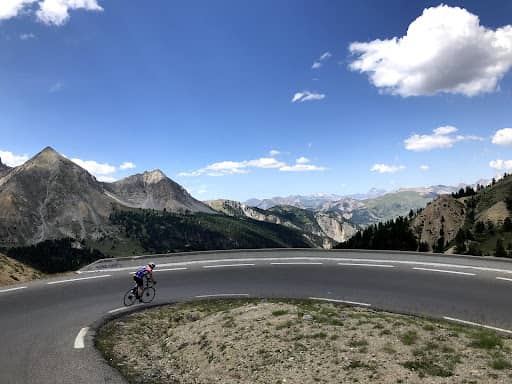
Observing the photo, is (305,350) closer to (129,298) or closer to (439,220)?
(129,298)

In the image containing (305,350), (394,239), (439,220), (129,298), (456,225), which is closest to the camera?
(305,350)

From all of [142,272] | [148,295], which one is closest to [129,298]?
[148,295]

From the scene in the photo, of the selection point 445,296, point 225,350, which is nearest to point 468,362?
point 225,350

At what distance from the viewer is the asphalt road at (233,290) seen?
11242mm

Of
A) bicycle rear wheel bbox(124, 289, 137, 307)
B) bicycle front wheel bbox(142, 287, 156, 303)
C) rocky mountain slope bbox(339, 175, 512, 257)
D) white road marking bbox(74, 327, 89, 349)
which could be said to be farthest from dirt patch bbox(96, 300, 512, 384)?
rocky mountain slope bbox(339, 175, 512, 257)

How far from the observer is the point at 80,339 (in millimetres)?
12766

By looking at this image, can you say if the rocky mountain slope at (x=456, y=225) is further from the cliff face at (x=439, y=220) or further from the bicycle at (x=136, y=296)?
the bicycle at (x=136, y=296)

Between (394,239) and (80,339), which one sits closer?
(80,339)

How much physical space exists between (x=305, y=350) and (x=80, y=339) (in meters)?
7.87

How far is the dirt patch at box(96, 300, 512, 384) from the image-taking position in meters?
8.70

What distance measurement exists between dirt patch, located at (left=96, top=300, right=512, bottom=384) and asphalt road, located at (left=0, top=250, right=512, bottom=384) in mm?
1611

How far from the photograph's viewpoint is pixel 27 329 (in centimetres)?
1409

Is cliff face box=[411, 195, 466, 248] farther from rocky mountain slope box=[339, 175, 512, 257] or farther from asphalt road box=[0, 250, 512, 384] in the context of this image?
asphalt road box=[0, 250, 512, 384]

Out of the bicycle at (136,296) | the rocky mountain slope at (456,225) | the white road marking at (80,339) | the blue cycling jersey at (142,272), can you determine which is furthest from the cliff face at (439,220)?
the white road marking at (80,339)
